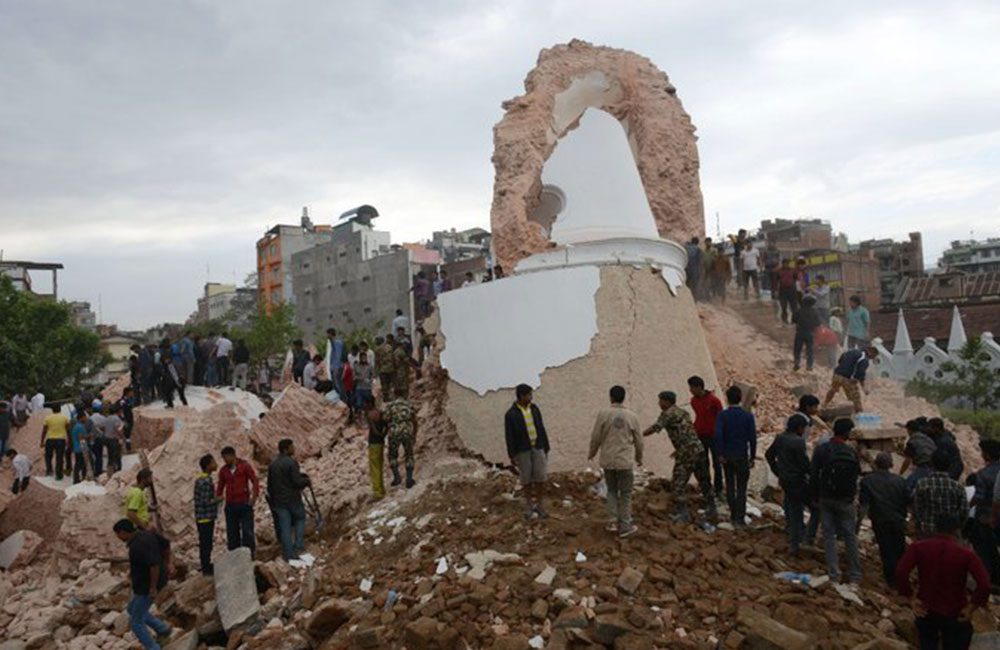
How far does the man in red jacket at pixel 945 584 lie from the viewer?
201 inches

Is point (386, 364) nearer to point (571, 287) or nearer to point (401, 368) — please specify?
point (401, 368)

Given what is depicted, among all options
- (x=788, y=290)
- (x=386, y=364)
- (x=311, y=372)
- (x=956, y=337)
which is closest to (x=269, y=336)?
(x=311, y=372)

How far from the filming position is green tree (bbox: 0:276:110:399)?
2711cm

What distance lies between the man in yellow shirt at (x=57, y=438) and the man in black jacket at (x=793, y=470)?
1205 centimetres

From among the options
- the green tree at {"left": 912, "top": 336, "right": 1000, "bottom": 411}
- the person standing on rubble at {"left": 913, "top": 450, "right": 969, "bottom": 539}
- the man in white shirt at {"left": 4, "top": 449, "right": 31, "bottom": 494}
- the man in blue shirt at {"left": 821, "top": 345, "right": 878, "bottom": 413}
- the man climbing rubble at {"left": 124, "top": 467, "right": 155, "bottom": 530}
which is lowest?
the green tree at {"left": 912, "top": 336, "right": 1000, "bottom": 411}

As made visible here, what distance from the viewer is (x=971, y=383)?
86.0 feet

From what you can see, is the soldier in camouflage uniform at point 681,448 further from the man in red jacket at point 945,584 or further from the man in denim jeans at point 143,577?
the man in denim jeans at point 143,577

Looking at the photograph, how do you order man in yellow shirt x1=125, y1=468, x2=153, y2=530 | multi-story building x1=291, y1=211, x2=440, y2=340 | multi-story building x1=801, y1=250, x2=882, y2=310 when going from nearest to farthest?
man in yellow shirt x1=125, y1=468, x2=153, y2=530 < multi-story building x1=801, y1=250, x2=882, y2=310 < multi-story building x1=291, y1=211, x2=440, y2=340

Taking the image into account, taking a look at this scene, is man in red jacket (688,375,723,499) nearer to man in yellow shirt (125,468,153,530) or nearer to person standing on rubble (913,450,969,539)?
person standing on rubble (913,450,969,539)

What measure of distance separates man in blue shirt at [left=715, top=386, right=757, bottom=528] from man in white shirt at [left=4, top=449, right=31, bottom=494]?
37.6 ft

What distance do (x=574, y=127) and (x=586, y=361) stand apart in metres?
4.58

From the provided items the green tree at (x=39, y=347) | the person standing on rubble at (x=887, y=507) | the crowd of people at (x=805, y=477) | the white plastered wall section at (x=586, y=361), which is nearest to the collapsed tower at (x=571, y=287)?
the white plastered wall section at (x=586, y=361)

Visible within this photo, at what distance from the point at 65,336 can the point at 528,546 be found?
1089 inches

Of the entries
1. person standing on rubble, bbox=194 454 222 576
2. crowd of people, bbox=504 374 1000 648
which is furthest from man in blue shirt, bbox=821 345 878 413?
person standing on rubble, bbox=194 454 222 576
